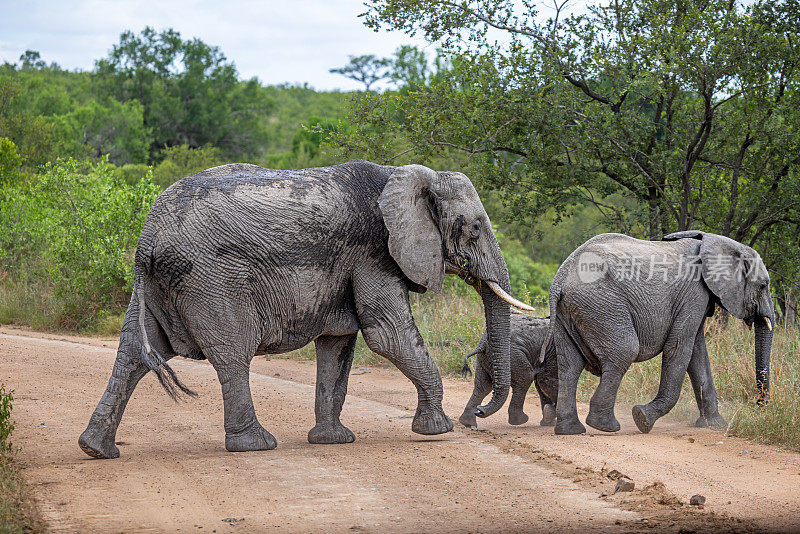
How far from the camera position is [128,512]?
5.26m

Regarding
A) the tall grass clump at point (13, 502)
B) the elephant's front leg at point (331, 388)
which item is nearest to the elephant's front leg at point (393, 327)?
the elephant's front leg at point (331, 388)

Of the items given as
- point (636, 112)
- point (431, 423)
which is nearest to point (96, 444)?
point (431, 423)

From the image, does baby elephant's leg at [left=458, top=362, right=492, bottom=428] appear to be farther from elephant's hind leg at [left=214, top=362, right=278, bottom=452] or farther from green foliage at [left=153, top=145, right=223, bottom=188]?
green foliage at [left=153, top=145, right=223, bottom=188]

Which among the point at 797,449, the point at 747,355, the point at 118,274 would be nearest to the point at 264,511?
the point at 797,449

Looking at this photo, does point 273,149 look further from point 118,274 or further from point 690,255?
point 690,255

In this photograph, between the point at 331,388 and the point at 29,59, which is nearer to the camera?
the point at 331,388

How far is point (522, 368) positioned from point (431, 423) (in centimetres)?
162

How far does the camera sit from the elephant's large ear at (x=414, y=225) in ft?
23.5

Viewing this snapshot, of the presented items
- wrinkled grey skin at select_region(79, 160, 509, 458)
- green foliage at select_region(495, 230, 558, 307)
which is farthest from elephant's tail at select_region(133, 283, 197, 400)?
green foliage at select_region(495, 230, 558, 307)

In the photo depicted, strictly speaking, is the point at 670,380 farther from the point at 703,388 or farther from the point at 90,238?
the point at 90,238

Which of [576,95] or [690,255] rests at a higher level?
[576,95]

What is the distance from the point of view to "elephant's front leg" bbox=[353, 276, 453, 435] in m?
7.20

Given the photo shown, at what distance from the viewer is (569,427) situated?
317 inches

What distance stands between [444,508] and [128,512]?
187cm
